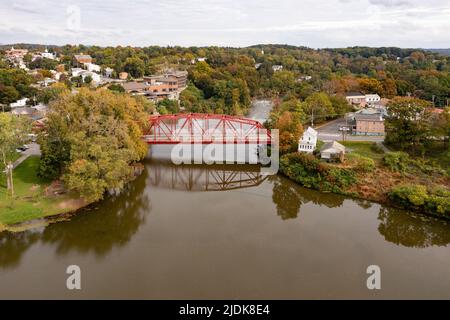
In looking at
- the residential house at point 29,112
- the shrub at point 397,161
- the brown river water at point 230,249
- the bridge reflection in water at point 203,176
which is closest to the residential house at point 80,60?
the residential house at point 29,112

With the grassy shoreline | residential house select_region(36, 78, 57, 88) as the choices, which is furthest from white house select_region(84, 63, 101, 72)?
the grassy shoreline

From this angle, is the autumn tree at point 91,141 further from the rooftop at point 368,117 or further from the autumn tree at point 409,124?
the rooftop at point 368,117

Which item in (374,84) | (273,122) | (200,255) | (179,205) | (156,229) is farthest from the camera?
(374,84)

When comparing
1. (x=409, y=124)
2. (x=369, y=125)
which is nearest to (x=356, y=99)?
(x=369, y=125)
